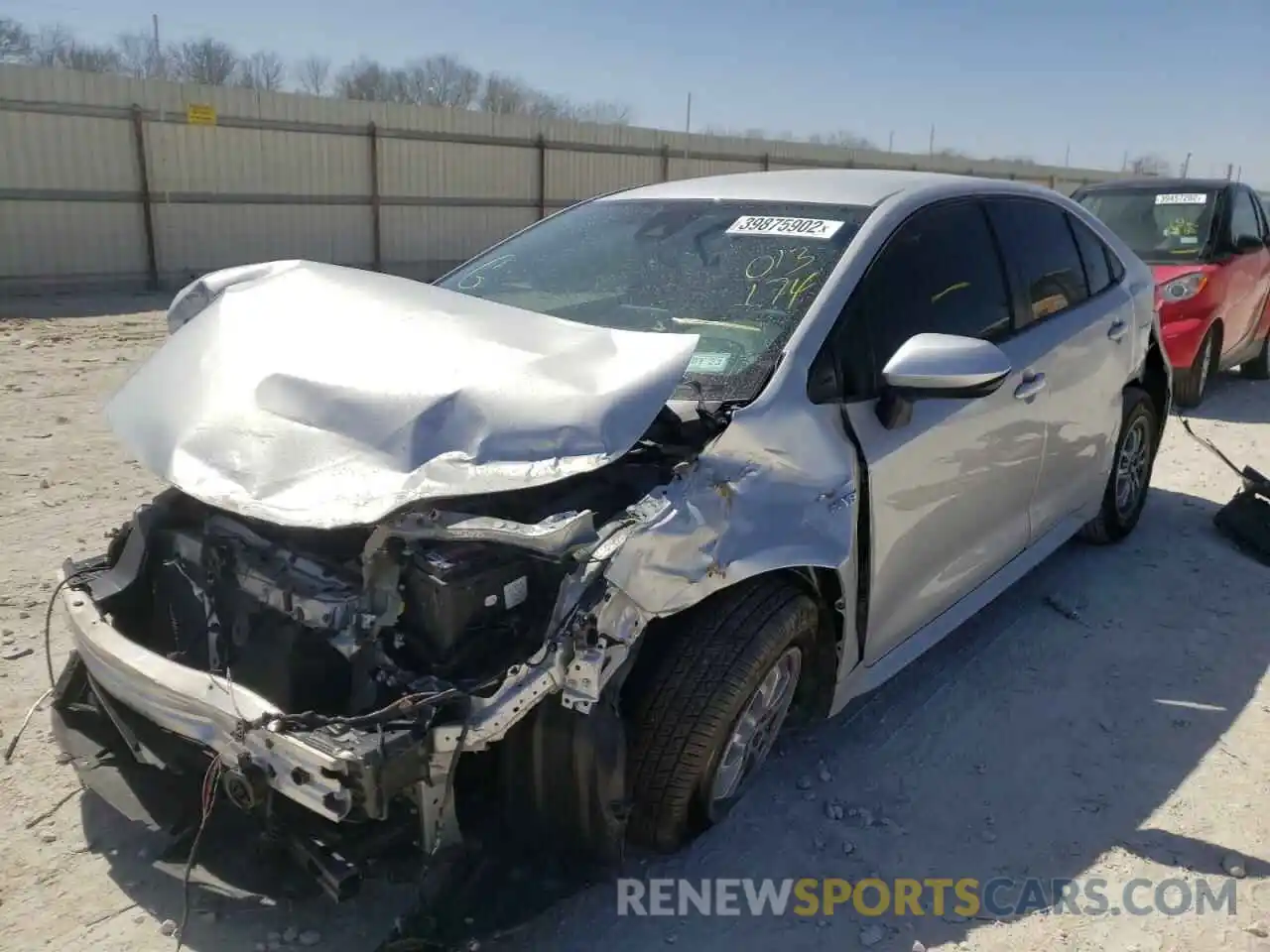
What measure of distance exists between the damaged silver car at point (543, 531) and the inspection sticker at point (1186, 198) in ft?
20.8

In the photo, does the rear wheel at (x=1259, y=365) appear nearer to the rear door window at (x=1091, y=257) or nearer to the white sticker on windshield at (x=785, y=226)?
the rear door window at (x=1091, y=257)

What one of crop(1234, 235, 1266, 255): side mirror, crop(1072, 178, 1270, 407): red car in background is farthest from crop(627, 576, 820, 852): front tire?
crop(1234, 235, 1266, 255): side mirror

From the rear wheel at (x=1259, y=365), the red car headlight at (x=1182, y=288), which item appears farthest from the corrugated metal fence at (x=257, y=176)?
the rear wheel at (x=1259, y=365)

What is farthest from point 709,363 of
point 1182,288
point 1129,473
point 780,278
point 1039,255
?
point 1182,288

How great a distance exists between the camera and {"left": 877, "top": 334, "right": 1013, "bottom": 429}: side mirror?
2.83 metres

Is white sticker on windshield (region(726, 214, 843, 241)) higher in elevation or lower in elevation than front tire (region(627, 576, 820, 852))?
higher

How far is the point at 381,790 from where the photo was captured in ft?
6.62

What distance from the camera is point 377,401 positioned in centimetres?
250

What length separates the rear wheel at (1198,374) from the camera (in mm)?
8086

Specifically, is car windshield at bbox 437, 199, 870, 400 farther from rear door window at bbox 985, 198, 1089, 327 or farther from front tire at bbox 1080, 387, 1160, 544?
front tire at bbox 1080, 387, 1160, 544

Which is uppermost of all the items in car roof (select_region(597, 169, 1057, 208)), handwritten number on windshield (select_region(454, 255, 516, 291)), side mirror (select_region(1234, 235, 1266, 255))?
car roof (select_region(597, 169, 1057, 208))

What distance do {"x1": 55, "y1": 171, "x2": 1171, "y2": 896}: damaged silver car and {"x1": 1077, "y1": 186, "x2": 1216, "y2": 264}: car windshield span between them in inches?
232

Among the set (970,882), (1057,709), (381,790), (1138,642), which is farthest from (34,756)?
(1138,642)

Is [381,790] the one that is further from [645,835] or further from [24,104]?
[24,104]
